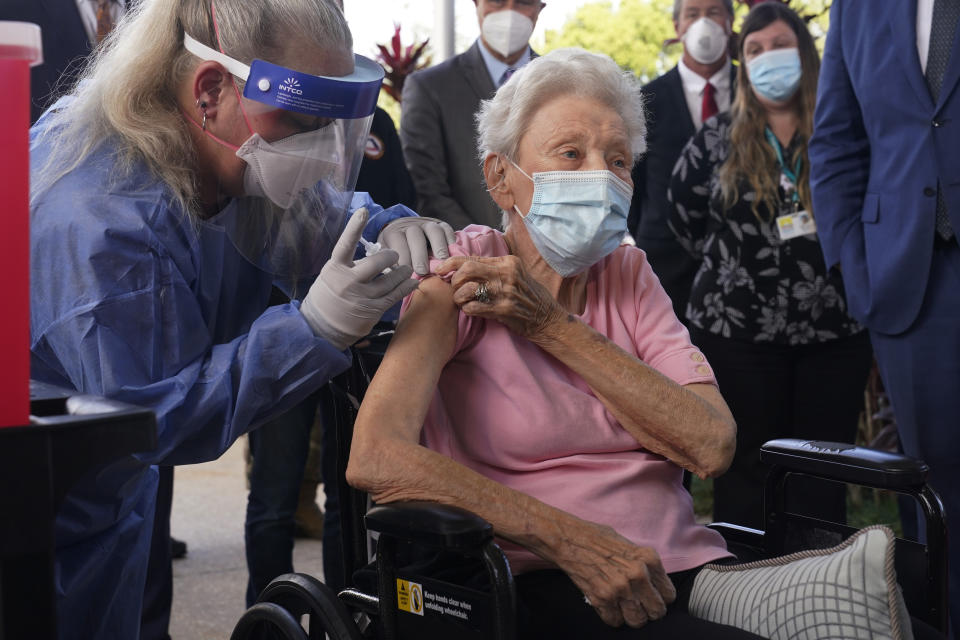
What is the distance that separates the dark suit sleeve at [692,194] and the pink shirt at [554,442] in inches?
59.2

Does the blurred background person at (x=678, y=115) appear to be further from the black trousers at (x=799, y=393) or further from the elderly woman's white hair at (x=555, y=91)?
the elderly woman's white hair at (x=555, y=91)

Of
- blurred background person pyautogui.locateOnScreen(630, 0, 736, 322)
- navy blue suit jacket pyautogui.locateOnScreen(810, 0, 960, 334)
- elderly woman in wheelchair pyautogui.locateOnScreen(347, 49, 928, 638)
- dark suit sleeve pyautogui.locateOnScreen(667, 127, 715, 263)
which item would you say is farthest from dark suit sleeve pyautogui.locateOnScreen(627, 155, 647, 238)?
elderly woman in wheelchair pyautogui.locateOnScreen(347, 49, 928, 638)

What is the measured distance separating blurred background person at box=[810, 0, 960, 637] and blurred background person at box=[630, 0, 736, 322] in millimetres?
852

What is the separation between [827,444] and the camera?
1792 millimetres

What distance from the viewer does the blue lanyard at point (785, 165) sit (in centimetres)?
304

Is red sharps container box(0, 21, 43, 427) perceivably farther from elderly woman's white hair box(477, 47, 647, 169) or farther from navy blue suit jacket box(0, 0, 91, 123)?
navy blue suit jacket box(0, 0, 91, 123)

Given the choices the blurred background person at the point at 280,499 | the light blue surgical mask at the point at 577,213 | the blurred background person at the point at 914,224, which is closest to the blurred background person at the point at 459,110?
the blurred background person at the point at 280,499

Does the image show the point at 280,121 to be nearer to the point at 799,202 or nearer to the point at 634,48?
the point at 799,202

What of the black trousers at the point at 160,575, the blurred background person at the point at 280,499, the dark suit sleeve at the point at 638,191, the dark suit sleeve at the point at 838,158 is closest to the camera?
the black trousers at the point at 160,575

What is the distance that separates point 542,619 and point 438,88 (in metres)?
2.27

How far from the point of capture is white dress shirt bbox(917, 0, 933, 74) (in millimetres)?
2502

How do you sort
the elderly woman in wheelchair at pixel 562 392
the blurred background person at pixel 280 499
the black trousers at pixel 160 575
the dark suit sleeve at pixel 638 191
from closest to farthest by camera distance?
the elderly woman in wheelchair at pixel 562 392
the black trousers at pixel 160 575
the blurred background person at pixel 280 499
the dark suit sleeve at pixel 638 191

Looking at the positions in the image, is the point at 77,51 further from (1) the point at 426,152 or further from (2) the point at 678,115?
(2) the point at 678,115

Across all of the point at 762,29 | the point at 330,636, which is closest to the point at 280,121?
the point at 330,636
